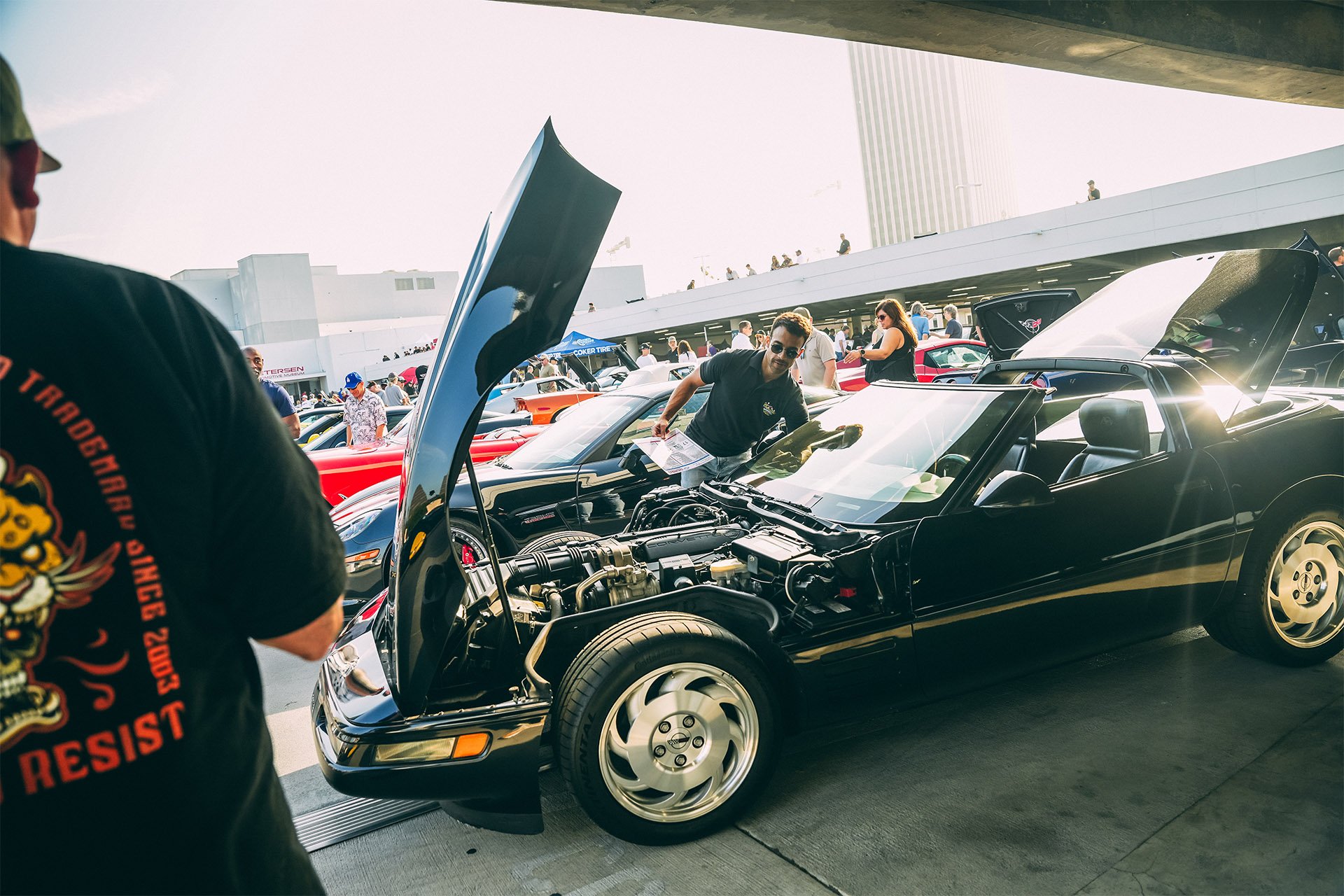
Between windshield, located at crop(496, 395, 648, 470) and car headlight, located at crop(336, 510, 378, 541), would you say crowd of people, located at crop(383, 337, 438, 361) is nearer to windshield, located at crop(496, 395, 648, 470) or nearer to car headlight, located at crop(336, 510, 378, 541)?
windshield, located at crop(496, 395, 648, 470)

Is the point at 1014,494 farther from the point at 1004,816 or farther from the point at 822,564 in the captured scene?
the point at 1004,816

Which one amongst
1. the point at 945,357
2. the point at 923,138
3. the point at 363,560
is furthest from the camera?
the point at 923,138

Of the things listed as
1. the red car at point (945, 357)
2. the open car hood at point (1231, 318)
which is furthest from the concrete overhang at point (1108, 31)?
the red car at point (945, 357)

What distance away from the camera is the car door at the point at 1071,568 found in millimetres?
3002

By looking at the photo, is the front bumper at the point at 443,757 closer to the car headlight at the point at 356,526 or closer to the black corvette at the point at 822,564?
the black corvette at the point at 822,564

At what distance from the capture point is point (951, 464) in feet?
10.7

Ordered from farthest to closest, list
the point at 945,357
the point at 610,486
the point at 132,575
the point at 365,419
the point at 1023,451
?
1. the point at 945,357
2. the point at 365,419
3. the point at 610,486
4. the point at 1023,451
5. the point at 132,575

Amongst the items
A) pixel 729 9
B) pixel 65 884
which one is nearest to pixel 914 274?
pixel 729 9

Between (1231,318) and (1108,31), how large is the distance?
4.14 m

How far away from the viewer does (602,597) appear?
2990mm

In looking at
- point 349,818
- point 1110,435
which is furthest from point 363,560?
point 1110,435

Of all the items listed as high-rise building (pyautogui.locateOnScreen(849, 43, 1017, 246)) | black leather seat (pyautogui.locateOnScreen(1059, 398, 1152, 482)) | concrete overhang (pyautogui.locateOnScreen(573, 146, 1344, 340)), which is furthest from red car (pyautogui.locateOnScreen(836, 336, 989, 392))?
high-rise building (pyautogui.locateOnScreen(849, 43, 1017, 246))

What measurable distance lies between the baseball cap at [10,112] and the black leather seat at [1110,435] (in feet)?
11.8

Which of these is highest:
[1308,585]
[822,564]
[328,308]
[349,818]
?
[328,308]
